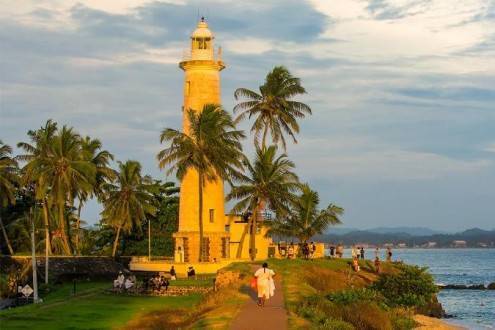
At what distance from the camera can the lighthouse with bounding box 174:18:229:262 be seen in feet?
210

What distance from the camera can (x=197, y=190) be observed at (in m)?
64.0

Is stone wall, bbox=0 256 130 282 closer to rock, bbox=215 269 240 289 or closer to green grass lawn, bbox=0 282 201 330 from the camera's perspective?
green grass lawn, bbox=0 282 201 330

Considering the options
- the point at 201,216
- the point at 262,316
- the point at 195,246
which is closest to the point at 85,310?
the point at 262,316

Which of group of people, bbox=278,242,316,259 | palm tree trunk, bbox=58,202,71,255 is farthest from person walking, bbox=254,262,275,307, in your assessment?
palm tree trunk, bbox=58,202,71,255

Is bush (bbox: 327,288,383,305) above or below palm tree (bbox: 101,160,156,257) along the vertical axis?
below

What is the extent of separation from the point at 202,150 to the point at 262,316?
3403 centimetres

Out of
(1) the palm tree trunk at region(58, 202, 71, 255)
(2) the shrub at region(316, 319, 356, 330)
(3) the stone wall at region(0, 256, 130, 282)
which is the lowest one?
(2) the shrub at region(316, 319, 356, 330)

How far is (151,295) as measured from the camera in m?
46.5

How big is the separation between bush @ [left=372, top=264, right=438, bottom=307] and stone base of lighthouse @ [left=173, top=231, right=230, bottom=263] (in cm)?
1770

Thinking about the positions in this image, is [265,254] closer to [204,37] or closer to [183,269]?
[183,269]

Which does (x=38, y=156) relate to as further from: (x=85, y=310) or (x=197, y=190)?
(x=85, y=310)

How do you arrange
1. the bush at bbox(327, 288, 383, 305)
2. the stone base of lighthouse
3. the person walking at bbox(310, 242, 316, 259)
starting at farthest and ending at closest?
the person walking at bbox(310, 242, 316, 259), the stone base of lighthouse, the bush at bbox(327, 288, 383, 305)

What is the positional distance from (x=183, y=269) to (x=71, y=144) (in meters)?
15.2

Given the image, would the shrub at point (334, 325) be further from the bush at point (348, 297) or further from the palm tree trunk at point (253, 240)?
the palm tree trunk at point (253, 240)
